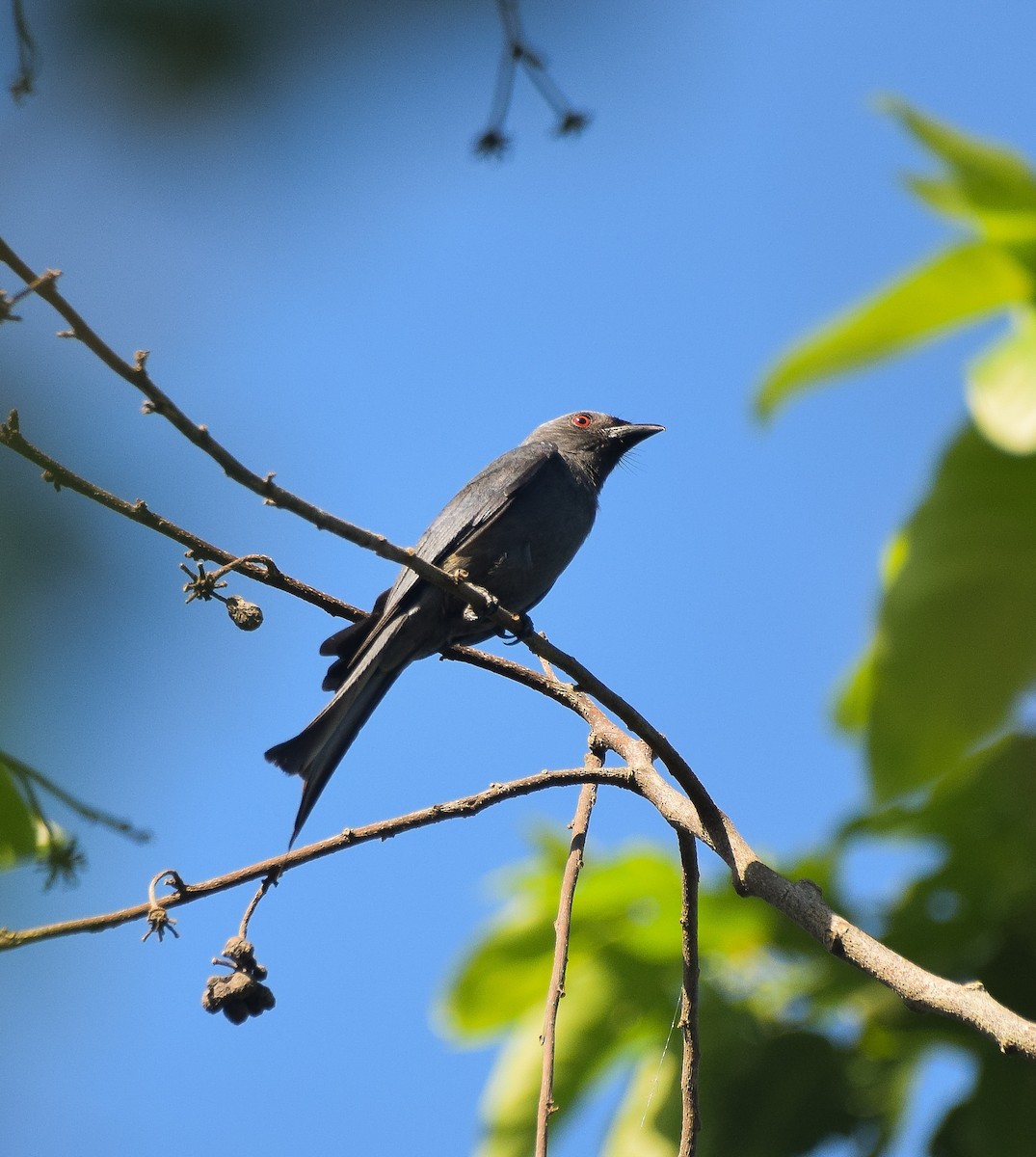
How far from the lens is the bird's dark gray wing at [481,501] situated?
5.43m

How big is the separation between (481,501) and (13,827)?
11.5ft

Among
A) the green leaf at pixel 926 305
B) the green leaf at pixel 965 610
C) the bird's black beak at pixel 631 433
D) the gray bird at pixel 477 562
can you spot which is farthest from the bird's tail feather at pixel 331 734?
the bird's black beak at pixel 631 433

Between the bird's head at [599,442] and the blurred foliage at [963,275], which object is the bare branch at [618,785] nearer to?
the blurred foliage at [963,275]

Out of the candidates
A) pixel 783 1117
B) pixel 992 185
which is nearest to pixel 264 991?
pixel 783 1117

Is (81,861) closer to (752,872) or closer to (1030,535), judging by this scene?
(752,872)

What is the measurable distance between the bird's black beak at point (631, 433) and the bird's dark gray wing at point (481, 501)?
69 centimetres

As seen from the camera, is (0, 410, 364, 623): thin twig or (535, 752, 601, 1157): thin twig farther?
(535, 752, 601, 1157): thin twig

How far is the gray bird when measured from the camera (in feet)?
14.1

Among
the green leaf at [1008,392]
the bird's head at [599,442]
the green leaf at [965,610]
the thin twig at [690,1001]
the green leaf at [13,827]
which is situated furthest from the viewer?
the bird's head at [599,442]

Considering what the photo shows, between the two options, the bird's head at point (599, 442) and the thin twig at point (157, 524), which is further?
the bird's head at point (599, 442)

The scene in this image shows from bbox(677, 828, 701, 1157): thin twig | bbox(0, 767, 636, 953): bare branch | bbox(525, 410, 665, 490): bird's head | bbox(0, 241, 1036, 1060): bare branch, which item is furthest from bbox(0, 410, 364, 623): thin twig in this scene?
bbox(525, 410, 665, 490): bird's head

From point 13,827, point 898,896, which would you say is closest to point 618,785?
point 898,896

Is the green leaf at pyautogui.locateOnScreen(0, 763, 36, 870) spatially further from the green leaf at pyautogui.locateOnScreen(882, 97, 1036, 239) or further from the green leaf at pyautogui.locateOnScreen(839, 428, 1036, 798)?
the green leaf at pyautogui.locateOnScreen(882, 97, 1036, 239)

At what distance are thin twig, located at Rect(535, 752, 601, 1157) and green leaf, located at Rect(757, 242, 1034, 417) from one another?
1.40m
